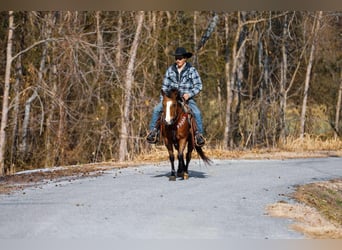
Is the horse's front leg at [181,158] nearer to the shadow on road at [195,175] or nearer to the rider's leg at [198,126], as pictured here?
the rider's leg at [198,126]

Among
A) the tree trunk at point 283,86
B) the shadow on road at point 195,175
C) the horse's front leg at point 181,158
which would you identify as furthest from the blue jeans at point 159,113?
the tree trunk at point 283,86

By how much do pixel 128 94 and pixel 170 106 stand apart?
9863 millimetres

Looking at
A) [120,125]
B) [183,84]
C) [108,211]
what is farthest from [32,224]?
[120,125]

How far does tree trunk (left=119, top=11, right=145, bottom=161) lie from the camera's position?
23156 millimetres

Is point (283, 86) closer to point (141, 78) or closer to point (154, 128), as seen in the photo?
point (141, 78)

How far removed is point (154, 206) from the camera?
1139 centimetres

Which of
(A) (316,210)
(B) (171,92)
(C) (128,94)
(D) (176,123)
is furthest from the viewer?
(C) (128,94)

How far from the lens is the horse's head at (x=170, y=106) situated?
43.6 feet

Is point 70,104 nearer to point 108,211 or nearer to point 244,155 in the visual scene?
point 244,155

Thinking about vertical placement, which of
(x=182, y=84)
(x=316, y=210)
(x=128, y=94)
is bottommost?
(x=316, y=210)

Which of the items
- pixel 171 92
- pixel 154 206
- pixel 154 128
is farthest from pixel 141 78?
pixel 154 206

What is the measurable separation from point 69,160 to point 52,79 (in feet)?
8.96

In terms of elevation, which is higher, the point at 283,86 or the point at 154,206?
the point at 283,86

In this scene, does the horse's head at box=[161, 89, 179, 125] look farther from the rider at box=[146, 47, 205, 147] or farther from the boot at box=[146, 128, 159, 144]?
the boot at box=[146, 128, 159, 144]
